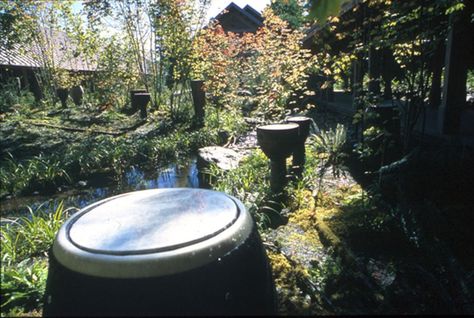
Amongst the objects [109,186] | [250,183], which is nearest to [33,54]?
[109,186]

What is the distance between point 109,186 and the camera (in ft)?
18.8

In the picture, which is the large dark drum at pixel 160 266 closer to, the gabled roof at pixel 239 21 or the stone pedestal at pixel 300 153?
the stone pedestal at pixel 300 153

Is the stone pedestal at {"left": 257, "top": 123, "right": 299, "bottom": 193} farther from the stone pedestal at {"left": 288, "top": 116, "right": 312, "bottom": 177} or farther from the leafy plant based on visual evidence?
the leafy plant

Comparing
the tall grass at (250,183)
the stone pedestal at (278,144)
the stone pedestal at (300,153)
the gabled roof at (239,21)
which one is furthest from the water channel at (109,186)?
the gabled roof at (239,21)

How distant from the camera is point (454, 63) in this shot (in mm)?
5867

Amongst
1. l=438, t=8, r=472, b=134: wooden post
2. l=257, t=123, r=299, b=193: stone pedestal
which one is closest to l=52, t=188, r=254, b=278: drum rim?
l=257, t=123, r=299, b=193: stone pedestal

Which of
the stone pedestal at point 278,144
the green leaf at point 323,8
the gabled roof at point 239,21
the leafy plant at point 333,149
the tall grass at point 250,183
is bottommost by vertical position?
the tall grass at point 250,183

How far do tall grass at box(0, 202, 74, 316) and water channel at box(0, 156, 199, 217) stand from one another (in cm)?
165

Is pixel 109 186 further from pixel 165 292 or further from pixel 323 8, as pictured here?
pixel 323 8

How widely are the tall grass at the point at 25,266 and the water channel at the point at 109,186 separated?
1.65m

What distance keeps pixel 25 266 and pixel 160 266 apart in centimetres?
218

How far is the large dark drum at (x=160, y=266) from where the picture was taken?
1.04 meters

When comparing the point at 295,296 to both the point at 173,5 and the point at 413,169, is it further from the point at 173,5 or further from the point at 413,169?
the point at 173,5

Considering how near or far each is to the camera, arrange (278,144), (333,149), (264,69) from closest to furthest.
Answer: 1. (278,144)
2. (333,149)
3. (264,69)
